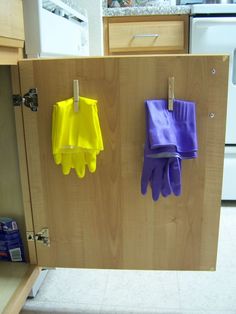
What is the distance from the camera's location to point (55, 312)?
1.27 metres

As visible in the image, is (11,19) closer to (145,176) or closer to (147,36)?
(145,176)

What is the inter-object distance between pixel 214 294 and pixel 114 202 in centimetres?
62

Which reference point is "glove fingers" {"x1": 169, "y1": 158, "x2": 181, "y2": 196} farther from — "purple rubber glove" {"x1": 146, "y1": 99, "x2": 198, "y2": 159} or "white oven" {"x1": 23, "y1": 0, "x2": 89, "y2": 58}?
"white oven" {"x1": 23, "y1": 0, "x2": 89, "y2": 58}

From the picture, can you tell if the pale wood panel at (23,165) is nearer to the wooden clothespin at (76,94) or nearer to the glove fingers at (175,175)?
the wooden clothespin at (76,94)

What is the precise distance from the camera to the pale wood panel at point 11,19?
854mm

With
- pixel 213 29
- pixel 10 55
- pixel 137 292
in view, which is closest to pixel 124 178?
pixel 10 55

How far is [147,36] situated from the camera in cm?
198

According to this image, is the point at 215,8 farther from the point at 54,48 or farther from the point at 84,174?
the point at 84,174

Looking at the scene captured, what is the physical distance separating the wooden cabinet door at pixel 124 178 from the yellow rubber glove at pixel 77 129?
1.5 inches

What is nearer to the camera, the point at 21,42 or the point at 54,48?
the point at 21,42

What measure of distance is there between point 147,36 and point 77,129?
1212 millimetres

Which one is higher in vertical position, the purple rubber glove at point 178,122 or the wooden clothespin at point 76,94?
the wooden clothespin at point 76,94

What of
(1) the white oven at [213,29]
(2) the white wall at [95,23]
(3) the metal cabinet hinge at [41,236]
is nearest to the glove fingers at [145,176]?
(3) the metal cabinet hinge at [41,236]

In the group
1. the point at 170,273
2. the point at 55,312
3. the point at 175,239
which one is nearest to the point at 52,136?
the point at 175,239
